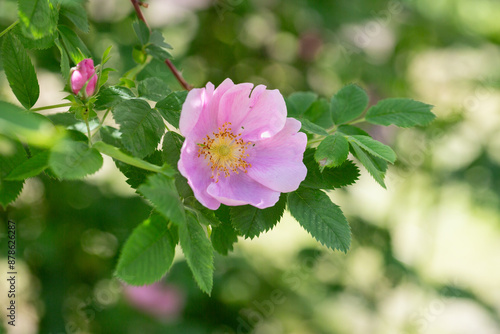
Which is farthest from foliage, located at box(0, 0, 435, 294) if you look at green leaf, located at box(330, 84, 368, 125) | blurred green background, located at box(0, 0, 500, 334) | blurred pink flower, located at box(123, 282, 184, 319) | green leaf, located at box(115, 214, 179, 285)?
blurred pink flower, located at box(123, 282, 184, 319)

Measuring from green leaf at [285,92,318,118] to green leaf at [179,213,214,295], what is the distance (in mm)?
415

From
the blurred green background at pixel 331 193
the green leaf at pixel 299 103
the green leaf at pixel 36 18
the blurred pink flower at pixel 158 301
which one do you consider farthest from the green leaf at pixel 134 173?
the blurred pink flower at pixel 158 301

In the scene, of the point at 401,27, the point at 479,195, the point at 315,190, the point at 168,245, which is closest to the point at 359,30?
the point at 401,27

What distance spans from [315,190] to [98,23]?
1.28m

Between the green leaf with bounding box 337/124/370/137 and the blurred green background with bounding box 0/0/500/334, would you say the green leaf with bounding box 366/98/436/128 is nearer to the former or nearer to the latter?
the green leaf with bounding box 337/124/370/137

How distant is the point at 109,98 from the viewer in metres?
0.70

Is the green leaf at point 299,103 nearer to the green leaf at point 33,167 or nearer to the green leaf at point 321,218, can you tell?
the green leaf at point 321,218

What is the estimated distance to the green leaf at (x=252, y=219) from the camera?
687 millimetres

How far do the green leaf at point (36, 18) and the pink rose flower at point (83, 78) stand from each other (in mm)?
62

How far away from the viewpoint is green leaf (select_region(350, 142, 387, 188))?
→ 2.27ft

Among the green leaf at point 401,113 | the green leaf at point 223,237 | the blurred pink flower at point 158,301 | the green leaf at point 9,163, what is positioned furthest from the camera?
the blurred pink flower at point 158,301

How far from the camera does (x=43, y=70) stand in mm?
1580

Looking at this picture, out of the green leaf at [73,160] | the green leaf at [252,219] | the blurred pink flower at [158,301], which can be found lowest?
the blurred pink flower at [158,301]

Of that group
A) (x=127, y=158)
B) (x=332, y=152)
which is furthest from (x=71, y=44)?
(x=332, y=152)
